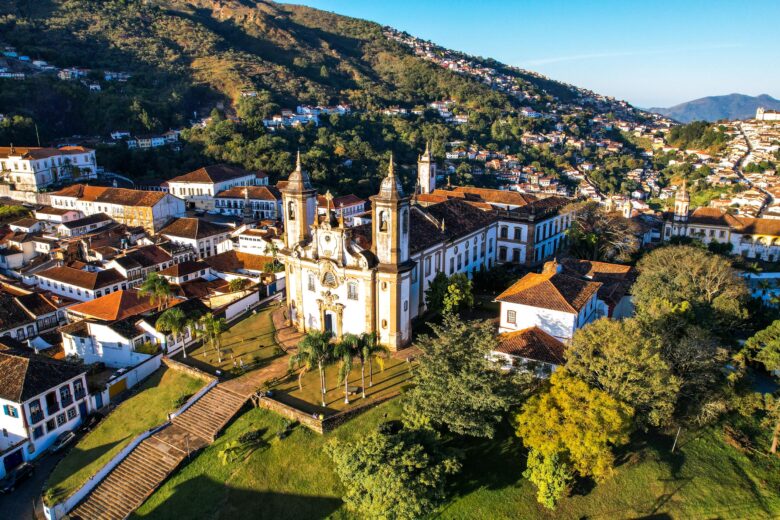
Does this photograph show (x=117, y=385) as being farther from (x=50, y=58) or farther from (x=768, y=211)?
(x=50, y=58)

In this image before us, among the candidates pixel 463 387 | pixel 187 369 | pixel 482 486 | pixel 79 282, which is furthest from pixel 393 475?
pixel 79 282

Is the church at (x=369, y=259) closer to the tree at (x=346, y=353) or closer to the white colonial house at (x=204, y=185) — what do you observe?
the tree at (x=346, y=353)

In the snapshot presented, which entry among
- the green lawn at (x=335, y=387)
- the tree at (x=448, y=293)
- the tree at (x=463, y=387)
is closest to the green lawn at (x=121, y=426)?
the green lawn at (x=335, y=387)

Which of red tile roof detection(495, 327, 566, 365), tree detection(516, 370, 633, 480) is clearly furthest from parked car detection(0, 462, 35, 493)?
red tile roof detection(495, 327, 566, 365)

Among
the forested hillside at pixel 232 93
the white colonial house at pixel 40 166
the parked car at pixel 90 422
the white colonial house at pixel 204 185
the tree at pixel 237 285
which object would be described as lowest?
the parked car at pixel 90 422

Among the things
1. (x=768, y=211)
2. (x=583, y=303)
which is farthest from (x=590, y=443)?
(x=768, y=211)

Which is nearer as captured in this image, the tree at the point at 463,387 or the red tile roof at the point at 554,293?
the tree at the point at 463,387

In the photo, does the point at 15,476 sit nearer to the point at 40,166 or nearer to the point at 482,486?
the point at 482,486
